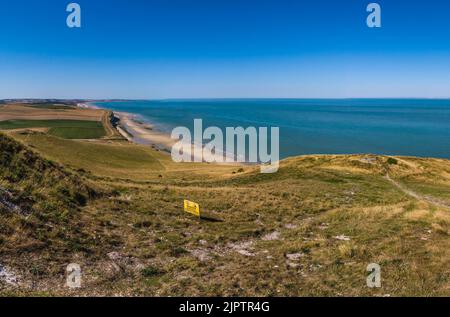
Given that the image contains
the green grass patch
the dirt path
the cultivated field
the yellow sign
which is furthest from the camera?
the green grass patch

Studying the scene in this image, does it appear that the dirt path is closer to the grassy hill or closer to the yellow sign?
the grassy hill

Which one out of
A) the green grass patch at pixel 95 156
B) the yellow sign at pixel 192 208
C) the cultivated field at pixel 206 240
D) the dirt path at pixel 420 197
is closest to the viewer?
the cultivated field at pixel 206 240

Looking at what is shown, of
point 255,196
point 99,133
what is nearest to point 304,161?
point 255,196

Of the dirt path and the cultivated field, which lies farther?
the dirt path

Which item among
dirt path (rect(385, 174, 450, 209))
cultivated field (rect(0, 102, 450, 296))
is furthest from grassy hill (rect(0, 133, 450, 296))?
dirt path (rect(385, 174, 450, 209))

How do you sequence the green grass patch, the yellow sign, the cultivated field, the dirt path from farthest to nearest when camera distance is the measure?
the green grass patch < the dirt path < the yellow sign < the cultivated field

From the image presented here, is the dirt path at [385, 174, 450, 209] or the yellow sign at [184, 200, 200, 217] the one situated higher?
the yellow sign at [184, 200, 200, 217]

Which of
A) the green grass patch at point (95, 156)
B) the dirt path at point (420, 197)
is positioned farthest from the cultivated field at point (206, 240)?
the green grass patch at point (95, 156)

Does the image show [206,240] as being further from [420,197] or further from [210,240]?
[420,197]

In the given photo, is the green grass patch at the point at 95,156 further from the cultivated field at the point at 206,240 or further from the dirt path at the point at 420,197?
the dirt path at the point at 420,197

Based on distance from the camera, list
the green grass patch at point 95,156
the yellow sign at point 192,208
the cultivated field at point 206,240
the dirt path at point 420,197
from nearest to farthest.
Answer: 1. the cultivated field at point 206,240
2. the yellow sign at point 192,208
3. the dirt path at point 420,197
4. the green grass patch at point 95,156
